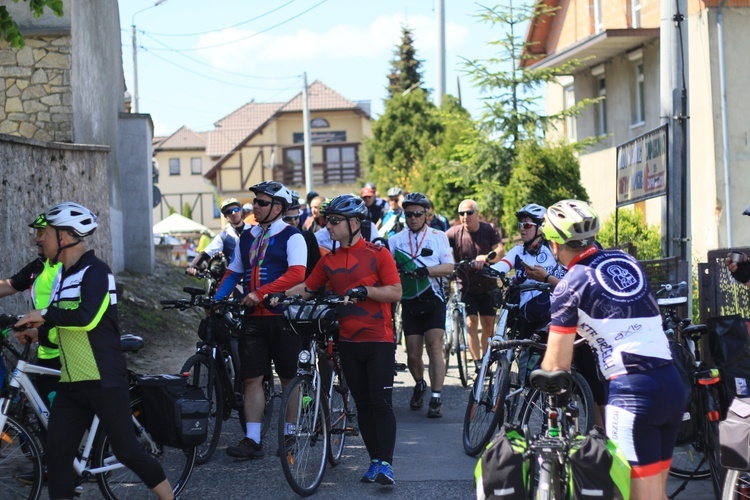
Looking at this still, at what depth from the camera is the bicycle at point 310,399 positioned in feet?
24.3

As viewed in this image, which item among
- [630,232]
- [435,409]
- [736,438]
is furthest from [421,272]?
[630,232]

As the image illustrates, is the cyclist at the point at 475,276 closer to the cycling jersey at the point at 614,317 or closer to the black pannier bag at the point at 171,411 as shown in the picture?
the black pannier bag at the point at 171,411

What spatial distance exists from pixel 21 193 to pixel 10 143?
557 millimetres

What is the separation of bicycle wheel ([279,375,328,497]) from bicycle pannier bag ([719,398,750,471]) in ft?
9.64

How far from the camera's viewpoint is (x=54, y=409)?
20.4 feet

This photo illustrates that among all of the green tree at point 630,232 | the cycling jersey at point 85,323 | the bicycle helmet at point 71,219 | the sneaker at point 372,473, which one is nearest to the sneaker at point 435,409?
the sneaker at point 372,473

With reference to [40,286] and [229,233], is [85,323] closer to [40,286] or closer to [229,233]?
[40,286]

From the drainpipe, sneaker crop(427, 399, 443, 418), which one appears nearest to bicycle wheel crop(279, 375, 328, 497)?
sneaker crop(427, 399, 443, 418)

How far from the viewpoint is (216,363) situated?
28.0 ft

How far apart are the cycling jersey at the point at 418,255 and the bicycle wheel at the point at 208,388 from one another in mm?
2687

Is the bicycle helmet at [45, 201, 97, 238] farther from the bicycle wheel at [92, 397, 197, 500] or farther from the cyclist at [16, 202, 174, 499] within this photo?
the bicycle wheel at [92, 397, 197, 500]

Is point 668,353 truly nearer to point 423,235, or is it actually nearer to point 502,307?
point 502,307

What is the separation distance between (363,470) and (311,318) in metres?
1.43

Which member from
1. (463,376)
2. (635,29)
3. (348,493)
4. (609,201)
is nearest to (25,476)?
(348,493)
